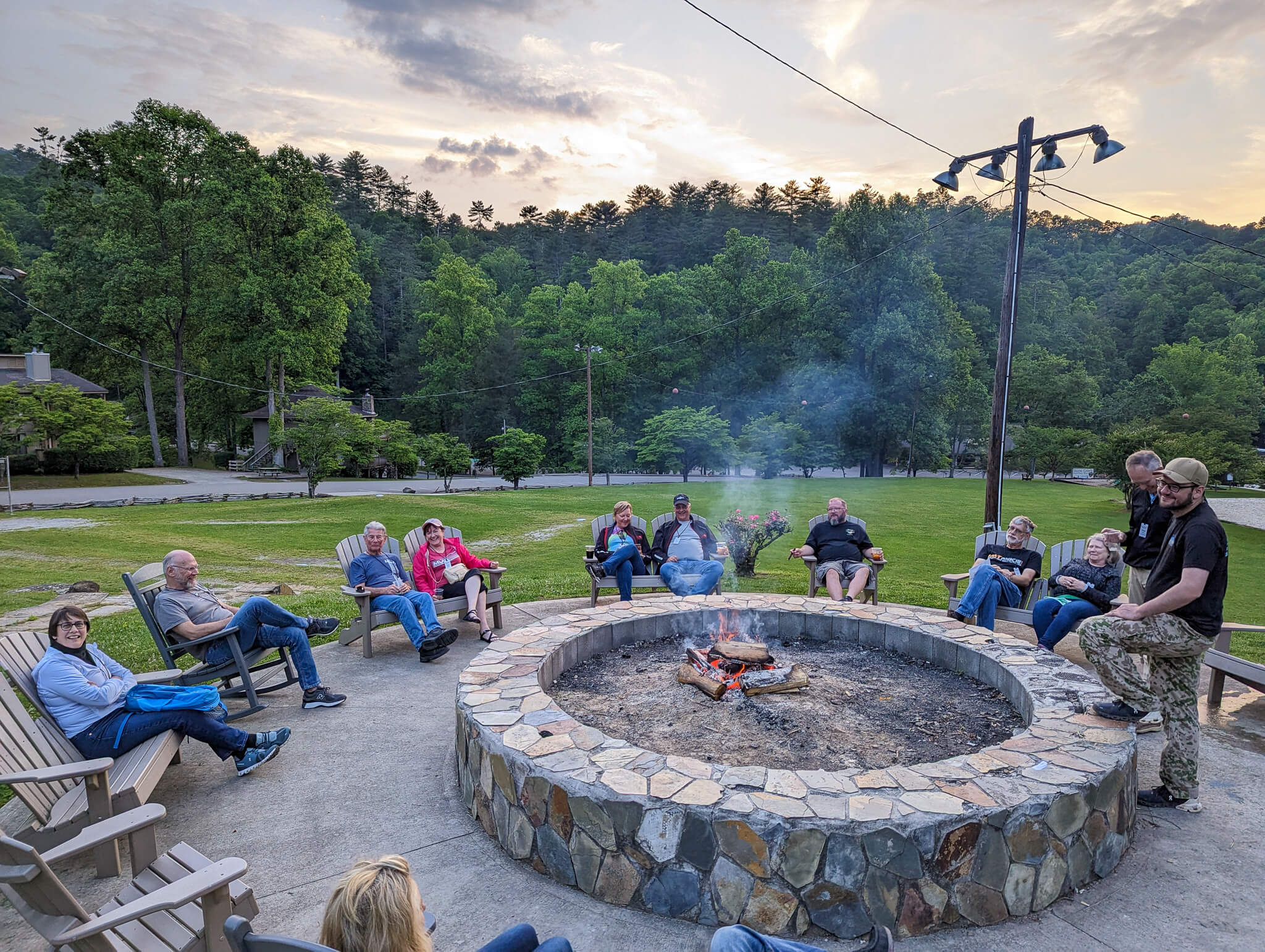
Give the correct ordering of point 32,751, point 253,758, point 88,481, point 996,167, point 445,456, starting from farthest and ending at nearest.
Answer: point 445,456
point 88,481
point 996,167
point 253,758
point 32,751

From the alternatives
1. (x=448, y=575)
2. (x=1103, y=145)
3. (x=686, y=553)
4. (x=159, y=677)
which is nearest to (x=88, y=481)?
(x=448, y=575)

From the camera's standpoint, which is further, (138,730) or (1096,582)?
(1096,582)

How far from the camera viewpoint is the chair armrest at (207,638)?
3889mm

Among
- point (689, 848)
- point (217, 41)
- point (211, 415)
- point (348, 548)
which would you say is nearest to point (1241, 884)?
point (689, 848)

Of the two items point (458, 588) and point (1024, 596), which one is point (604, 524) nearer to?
point (458, 588)

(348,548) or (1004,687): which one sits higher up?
(348,548)

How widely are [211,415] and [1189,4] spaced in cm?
3930

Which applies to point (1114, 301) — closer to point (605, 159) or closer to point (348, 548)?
point (605, 159)

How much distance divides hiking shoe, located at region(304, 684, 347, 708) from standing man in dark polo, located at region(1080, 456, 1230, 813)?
14.0 ft

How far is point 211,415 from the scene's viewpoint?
114 feet

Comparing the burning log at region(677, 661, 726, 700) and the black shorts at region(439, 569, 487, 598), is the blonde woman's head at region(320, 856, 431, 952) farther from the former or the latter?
the black shorts at region(439, 569, 487, 598)

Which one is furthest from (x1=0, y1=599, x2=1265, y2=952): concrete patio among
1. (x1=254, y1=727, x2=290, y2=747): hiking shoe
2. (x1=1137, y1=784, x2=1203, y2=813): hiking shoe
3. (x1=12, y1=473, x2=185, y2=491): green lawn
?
(x1=12, y1=473, x2=185, y2=491): green lawn

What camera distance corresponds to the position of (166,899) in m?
1.69

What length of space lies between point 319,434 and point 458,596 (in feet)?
58.8
